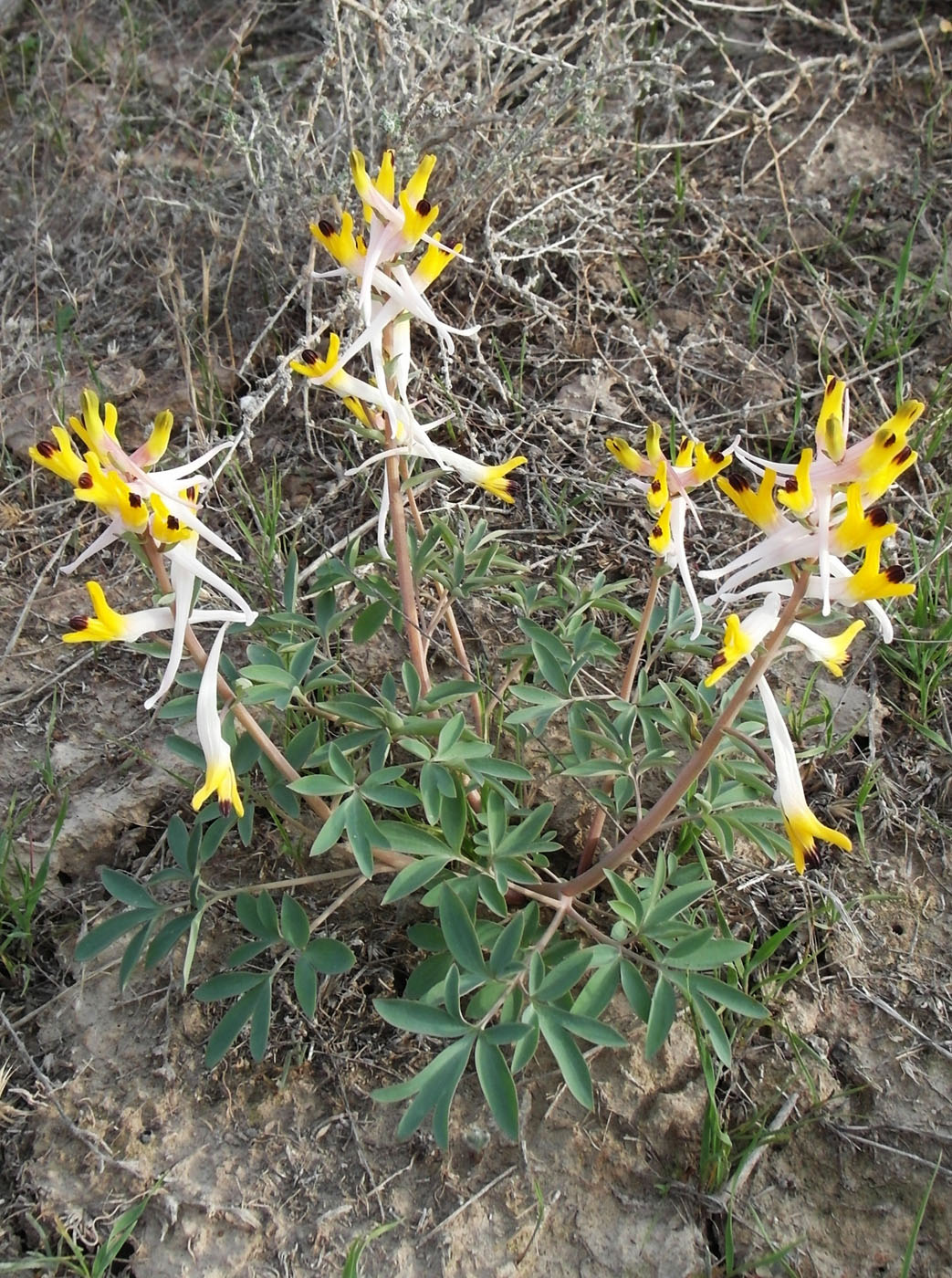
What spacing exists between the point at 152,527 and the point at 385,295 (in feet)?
2.30

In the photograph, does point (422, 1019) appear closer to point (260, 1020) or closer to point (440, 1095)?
point (440, 1095)

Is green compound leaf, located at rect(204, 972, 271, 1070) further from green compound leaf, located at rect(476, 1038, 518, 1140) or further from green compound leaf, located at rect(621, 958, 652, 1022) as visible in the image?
green compound leaf, located at rect(621, 958, 652, 1022)

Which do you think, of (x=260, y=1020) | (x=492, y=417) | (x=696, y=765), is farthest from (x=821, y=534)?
(x=492, y=417)

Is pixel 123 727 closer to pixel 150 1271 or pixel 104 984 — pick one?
pixel 104 984

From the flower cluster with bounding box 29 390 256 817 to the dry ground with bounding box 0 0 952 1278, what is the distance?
0.82 metres

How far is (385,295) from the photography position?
2.07m

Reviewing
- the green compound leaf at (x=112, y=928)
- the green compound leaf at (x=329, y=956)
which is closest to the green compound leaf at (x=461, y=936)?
the green compound leaf at (x=329, y=956)

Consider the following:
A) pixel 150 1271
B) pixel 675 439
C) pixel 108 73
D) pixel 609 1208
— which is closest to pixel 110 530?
pixel 150 1271

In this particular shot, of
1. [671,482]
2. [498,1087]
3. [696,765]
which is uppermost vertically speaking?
[671,482]

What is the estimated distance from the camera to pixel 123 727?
9.38ft

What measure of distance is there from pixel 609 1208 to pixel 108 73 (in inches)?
173

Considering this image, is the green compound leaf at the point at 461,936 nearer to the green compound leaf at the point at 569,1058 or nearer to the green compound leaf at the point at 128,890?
the green compound leaf at the point at 569,1058

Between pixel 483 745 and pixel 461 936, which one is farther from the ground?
pixel 483 745

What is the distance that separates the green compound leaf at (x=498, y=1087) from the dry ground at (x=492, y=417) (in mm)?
469
